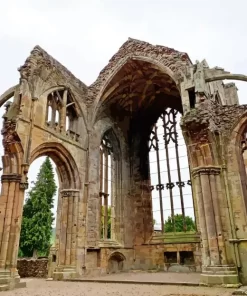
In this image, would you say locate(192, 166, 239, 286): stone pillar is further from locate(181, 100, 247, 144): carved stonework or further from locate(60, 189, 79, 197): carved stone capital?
locate(60, 189, 79, 197): carved stone capital

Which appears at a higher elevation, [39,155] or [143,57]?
[143,57]

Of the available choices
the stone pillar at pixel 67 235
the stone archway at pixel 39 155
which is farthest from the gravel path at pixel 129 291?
the stone pillar at pixel 67 235

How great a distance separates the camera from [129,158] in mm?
15195

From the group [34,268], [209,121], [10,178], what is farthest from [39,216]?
[209,121]

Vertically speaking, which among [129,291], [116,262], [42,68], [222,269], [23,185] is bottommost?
[129,291]

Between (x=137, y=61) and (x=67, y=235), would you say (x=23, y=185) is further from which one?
(x=137, y=61)

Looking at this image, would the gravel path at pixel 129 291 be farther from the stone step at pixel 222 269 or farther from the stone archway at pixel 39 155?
the stone archway at pixel 39 155

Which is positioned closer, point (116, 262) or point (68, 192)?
point (68, 192)

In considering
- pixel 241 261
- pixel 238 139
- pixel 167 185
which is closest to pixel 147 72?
pixel 167 185

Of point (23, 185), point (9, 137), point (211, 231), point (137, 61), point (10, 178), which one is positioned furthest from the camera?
point (137, 61)

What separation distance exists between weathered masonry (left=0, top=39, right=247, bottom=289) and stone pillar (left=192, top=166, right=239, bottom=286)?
1.0 inches

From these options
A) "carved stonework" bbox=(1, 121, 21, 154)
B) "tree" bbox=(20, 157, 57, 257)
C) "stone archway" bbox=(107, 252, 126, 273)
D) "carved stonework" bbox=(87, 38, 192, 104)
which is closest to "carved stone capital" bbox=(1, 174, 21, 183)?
"carved stonework" bbox=(1, 121, 21, 154)

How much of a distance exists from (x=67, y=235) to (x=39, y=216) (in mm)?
13855

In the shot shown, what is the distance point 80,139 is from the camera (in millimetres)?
12219
